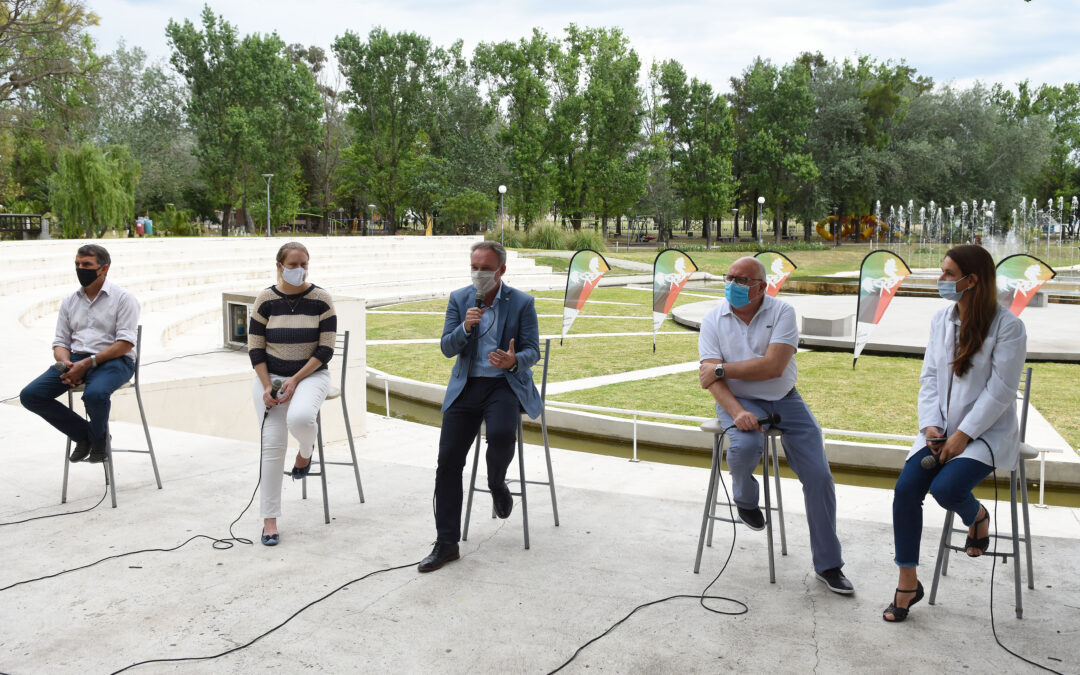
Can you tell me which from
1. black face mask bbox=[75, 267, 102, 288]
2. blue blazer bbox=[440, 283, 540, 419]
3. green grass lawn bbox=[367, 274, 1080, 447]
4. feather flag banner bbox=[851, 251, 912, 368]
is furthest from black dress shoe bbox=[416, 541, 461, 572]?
Result: feather flag banner bbox=[851, 251, 912, 368]

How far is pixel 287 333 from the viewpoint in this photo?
4871 mm

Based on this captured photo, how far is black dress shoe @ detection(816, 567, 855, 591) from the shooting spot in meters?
3.80

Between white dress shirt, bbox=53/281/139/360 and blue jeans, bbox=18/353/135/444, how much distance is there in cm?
14

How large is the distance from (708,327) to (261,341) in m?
2.58

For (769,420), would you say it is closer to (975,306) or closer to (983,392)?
(983,392)

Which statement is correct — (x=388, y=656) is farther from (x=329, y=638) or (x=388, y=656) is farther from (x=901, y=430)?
(x=901, y=430)

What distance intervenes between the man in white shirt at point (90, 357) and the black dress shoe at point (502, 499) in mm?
2476

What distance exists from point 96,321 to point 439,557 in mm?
2940

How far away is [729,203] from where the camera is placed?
60.9m

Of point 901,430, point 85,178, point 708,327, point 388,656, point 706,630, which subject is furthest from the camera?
point 85,178

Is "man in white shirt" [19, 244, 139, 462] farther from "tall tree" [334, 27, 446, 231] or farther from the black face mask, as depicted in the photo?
"tall tree" [334, 27, 446, 231]

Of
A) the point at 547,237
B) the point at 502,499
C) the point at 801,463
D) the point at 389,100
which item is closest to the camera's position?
the point at 801,463

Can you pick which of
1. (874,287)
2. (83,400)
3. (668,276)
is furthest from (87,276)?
(874,287)

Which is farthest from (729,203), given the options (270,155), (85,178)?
(85,178)
